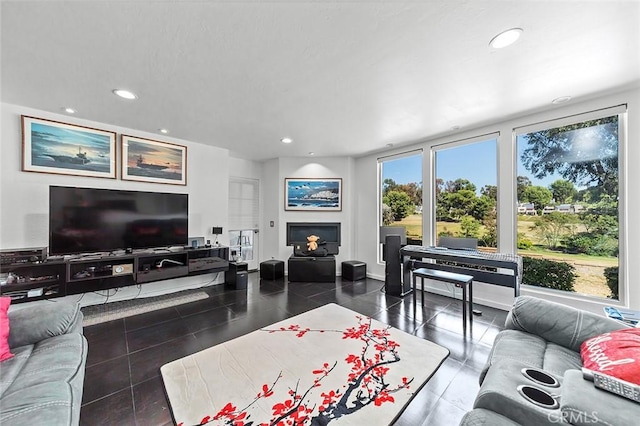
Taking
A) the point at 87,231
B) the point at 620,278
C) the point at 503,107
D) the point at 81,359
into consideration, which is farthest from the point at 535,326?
the point at 87,231

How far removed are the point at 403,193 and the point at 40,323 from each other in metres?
4.94

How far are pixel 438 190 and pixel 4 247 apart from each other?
20.0ft

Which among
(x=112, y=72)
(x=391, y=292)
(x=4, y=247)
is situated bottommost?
(x=391, y=292)

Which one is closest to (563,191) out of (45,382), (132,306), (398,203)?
(398,203)

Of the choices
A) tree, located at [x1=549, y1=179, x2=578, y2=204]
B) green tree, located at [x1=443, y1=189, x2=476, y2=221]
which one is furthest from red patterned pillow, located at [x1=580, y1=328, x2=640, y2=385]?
green tree, located at [x1=443, y1=189, x2=476, y2=221]

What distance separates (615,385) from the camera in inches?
37.8

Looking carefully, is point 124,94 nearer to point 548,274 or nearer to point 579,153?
point 579,153

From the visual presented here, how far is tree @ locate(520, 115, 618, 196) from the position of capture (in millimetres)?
2695

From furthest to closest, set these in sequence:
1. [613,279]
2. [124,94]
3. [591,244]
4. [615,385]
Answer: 1. [591,244]
2. [613,279]
3. [124,94]
4. [615,385]

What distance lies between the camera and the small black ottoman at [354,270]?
481 cm

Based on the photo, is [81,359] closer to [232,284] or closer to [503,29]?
[232,284]

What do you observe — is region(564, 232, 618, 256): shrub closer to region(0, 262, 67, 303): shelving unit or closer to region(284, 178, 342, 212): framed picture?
region(284, 178, 342, 212): framed picture

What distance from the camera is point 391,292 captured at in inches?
156

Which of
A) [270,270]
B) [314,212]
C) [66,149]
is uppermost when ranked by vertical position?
[66,149]
